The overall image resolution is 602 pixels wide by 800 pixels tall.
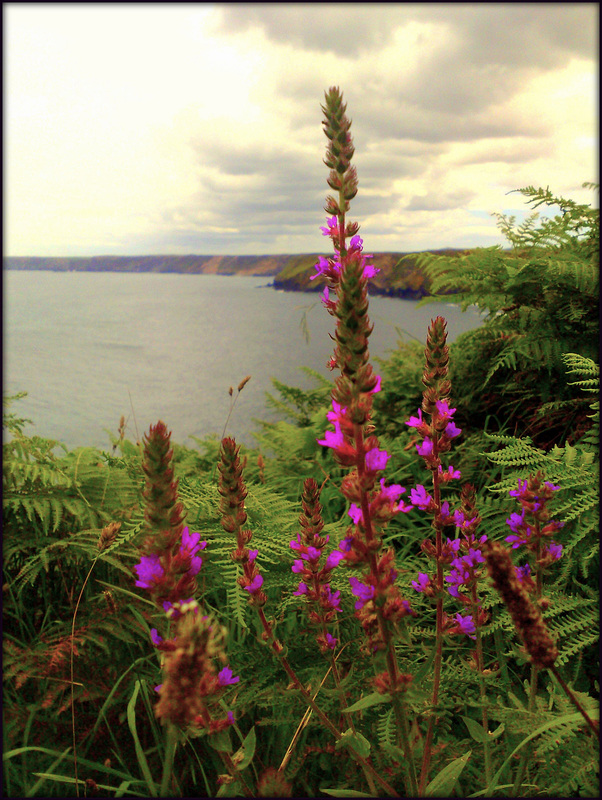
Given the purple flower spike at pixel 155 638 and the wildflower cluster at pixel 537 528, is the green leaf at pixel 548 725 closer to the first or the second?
the wildflower cluster at pixel 537 528

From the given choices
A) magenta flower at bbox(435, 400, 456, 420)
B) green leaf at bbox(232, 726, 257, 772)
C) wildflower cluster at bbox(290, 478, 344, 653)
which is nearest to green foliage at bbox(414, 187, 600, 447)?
magenta flower at bbox(435, 400, 456, 420)

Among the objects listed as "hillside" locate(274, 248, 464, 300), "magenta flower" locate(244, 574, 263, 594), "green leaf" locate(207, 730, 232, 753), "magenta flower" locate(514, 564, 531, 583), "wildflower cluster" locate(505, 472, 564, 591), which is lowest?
"green leaf" locate(207, 730, 232, 753)

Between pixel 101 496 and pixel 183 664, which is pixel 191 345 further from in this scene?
pixel 183 664

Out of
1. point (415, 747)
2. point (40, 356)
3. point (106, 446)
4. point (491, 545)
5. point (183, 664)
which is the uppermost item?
point (40, 356)

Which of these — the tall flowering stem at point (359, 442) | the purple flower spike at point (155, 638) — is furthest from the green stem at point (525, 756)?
the purple flower spike at point (155, 638)

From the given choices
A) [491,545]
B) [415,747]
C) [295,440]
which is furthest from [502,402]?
[491,545]

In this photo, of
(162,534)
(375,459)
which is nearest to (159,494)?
(162,534)

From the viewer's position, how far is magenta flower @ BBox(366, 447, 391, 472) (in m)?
1.04

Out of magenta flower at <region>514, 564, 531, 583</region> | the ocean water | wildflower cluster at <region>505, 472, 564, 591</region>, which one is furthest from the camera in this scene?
the ocean water

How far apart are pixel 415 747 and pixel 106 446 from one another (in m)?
3.83

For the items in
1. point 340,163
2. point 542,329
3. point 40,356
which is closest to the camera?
point 340,163

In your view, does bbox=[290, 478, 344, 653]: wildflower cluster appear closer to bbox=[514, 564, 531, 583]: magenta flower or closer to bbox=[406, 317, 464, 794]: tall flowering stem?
bbox=[406, 317, 464, 794]: tall flowering stem

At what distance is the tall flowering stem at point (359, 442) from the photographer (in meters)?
0.99

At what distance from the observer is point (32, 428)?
482 centimetres
